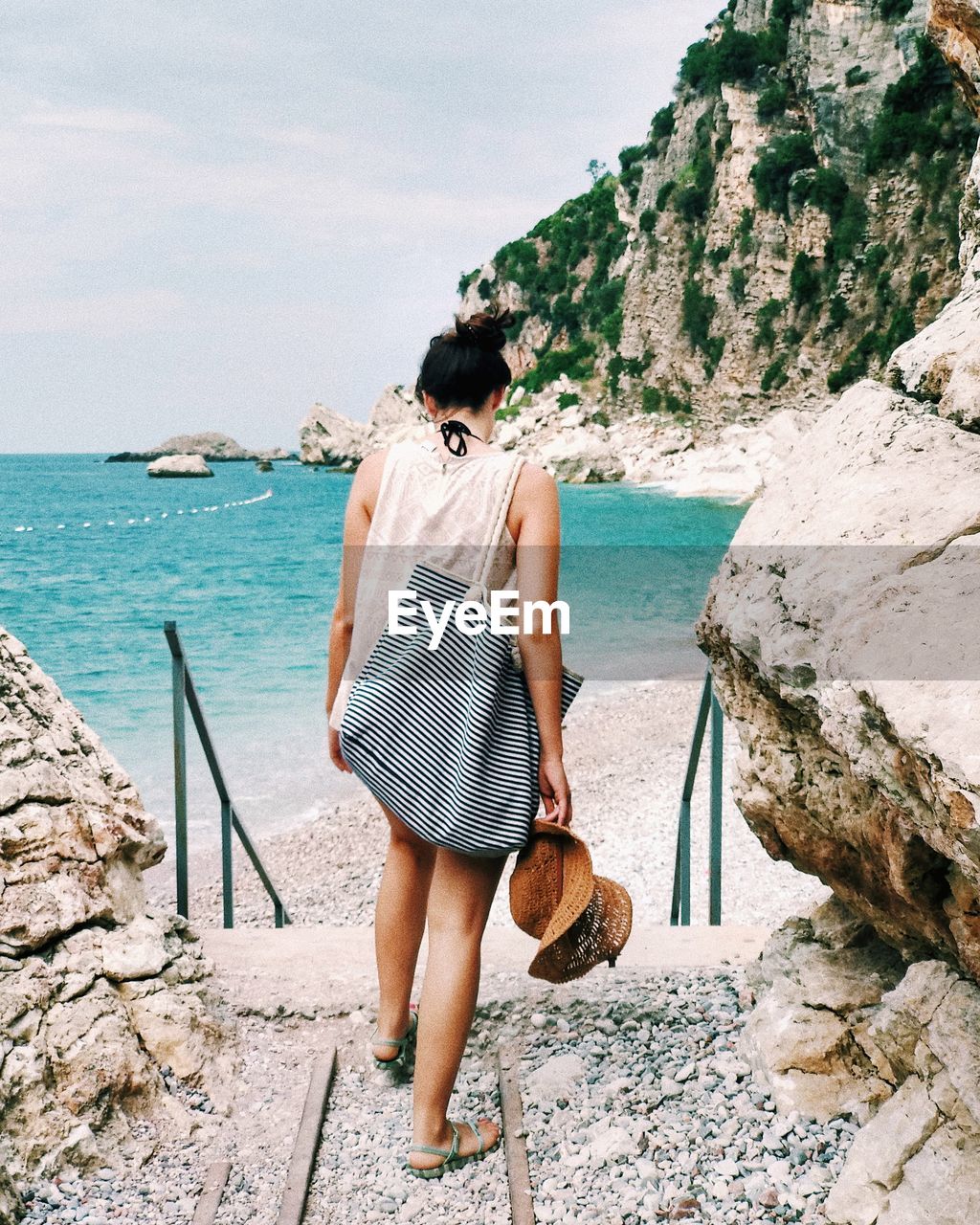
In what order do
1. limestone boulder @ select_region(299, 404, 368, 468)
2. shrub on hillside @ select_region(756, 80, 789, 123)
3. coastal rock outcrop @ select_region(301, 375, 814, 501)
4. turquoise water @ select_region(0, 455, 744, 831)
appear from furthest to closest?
1. limestone boulder @ select_region(299, 404, 368, 468)
2. shrub on hillside @ select_region(756, 80, 789, 123)
3. coastal rock outcrop @ select_region(301, 375, 814, 501)
4. turquoise water @ select_region(0, 455, 744, 831)

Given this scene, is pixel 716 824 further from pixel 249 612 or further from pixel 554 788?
pixel 249 612

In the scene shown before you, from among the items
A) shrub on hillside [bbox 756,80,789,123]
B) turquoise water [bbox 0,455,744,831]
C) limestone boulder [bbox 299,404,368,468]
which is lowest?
turquoise water [bbox 0,455,744,831]

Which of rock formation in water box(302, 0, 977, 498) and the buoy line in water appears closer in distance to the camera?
rock formation in water box(302, 0, 977, 498)

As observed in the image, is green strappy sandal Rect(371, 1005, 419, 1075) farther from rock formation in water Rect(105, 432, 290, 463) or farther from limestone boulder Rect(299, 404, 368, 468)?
rock formation in water Rect(105, 432, 290, 463)

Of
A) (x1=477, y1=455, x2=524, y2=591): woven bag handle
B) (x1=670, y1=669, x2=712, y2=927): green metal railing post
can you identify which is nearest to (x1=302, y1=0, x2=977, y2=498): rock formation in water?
(x1=670, y1=669, x2=712, y2=927): green metal railing post

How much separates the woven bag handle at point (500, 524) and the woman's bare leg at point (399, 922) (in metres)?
0.61

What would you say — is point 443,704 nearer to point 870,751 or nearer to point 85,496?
point 870,751

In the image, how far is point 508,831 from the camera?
2.08 metres

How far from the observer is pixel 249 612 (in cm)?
2330

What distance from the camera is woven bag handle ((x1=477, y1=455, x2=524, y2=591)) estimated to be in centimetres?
214

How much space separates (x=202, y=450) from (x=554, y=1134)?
142m

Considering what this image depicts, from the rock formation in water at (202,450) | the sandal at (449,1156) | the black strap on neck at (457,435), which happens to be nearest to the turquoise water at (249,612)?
the sandal at (449,1156)

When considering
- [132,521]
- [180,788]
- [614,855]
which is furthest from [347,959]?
[132,521]

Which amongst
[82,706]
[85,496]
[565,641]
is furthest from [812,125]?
[85,496]
